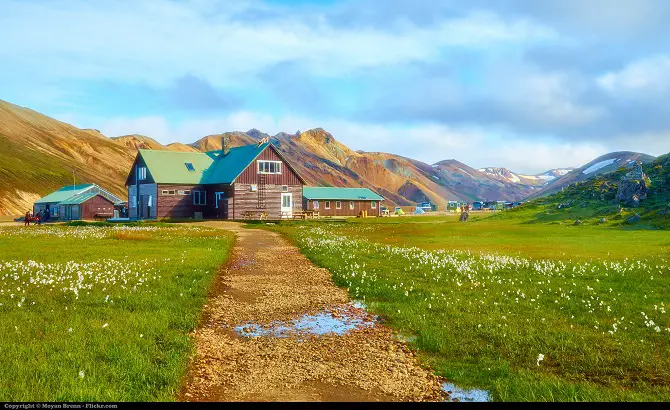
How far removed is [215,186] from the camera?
77688 mm

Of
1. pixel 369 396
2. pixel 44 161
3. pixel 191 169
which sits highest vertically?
pixel 44 161

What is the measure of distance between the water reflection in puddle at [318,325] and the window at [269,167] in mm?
64332

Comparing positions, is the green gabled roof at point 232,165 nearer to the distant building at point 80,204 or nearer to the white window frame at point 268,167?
the white window frame at point 268,167

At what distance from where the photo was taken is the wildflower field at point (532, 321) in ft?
26.2

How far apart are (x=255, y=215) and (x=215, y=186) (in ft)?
27.1

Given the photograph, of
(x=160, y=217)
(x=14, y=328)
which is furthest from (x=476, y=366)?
(x=160, y=217)

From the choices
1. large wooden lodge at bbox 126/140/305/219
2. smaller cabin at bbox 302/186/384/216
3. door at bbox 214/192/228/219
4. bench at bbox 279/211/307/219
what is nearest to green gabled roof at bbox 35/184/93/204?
large wooden lodge at bbox 126/140/305/219

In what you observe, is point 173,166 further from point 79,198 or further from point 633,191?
point 633,191

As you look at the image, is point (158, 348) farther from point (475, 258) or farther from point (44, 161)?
point (44, 161)

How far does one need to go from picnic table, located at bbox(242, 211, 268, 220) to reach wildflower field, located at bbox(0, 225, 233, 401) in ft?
177

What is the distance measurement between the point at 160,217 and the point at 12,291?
61.6m

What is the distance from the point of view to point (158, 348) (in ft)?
31.2

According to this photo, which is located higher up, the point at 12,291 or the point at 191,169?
the point at 191,169

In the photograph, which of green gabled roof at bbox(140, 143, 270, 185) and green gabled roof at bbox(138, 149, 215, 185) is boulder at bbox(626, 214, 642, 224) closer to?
green gabled roof at bbox(140, 143, 270, 185)
